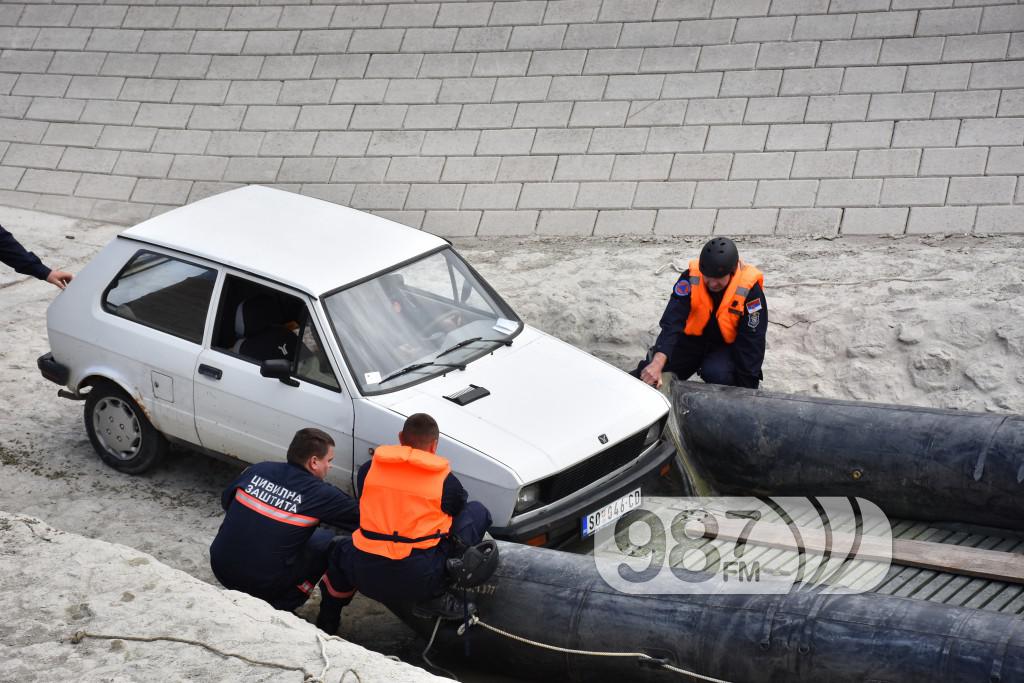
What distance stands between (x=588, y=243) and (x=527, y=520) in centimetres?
492

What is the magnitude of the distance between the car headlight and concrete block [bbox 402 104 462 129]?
21.7 ft

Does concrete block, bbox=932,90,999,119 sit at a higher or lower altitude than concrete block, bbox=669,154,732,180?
higher

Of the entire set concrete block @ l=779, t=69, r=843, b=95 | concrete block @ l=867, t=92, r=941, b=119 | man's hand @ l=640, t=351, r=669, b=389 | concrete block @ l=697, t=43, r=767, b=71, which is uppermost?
concrete block @ l=697, t=43, r=767, b=71

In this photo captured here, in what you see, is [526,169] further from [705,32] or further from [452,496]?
[452,496]

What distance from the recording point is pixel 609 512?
664 cm

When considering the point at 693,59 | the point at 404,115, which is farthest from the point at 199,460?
the point at 693,59

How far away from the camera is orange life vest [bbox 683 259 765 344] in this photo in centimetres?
766

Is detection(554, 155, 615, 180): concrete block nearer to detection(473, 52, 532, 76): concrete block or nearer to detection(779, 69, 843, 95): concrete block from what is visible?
detection(473, 52, 532, 76): concrete block

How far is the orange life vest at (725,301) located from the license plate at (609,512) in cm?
155

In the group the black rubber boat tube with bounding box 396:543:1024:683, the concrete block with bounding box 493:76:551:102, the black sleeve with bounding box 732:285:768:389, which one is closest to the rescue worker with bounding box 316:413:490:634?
the black rubber boat tube with bounding box 396:543:1024:683

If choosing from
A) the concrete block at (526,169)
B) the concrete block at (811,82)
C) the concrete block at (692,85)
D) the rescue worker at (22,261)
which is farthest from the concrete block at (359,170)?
the rescue worker at (22,261)

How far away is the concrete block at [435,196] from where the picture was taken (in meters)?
11.6

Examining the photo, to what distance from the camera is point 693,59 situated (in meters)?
11.7

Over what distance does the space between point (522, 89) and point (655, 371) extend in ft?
17.5
